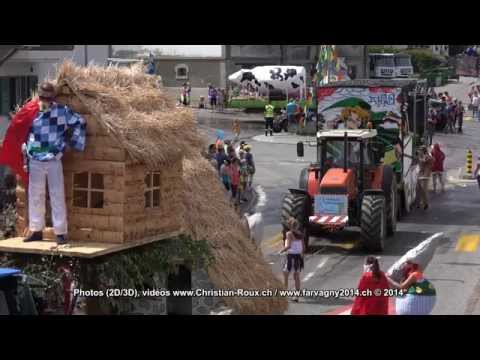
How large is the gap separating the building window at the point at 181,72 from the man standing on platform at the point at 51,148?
110 ft

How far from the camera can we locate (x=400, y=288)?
11188 millimetres

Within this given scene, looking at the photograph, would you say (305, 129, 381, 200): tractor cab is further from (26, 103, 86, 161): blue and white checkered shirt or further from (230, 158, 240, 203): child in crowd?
(26, 103, 86, 161): blue and white checkered shirt

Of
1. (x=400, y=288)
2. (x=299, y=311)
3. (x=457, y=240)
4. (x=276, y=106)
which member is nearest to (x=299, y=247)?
(x=299, y=311)

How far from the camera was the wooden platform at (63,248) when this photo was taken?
9234 millimetres

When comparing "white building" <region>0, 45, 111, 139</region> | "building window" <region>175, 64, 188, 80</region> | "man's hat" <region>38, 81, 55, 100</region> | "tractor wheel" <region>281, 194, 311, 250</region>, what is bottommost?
"tractor wheel" <region>281, 194, 311, 250</region>

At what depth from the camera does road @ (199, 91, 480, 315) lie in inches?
581

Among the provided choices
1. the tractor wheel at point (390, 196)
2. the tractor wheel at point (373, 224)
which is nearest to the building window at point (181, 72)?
the tractor wheel at point (390, 196)

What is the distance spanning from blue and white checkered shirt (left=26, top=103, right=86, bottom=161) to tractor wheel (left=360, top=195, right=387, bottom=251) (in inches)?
371

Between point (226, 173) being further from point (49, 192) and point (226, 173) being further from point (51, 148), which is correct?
point (51, 148)

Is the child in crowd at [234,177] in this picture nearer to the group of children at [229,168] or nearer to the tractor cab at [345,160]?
the group of children at [229,168]

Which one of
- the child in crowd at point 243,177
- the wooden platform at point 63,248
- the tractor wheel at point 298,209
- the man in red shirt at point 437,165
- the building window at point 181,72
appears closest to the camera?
the wooden platform at point 63,248

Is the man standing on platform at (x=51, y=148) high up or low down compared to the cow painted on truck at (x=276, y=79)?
down

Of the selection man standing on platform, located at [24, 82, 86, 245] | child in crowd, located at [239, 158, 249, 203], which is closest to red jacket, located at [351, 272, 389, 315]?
man standing on platform, located at [24, 82, 86, 245]
